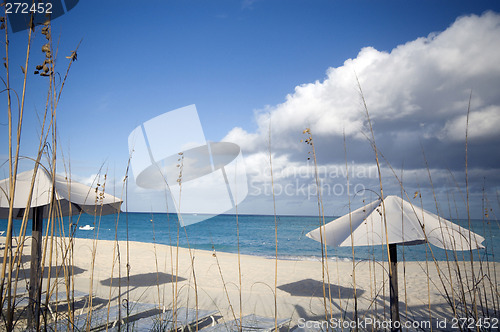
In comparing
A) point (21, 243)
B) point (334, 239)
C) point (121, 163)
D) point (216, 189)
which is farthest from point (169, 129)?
point (21, 243)

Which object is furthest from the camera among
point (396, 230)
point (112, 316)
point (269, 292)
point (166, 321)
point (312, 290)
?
point (312, 290)

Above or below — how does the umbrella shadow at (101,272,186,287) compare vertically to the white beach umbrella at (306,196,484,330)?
below

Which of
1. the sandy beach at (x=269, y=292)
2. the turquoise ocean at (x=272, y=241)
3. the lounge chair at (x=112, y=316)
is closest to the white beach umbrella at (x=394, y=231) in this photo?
the turquoise ocean at (x=272, y=241)

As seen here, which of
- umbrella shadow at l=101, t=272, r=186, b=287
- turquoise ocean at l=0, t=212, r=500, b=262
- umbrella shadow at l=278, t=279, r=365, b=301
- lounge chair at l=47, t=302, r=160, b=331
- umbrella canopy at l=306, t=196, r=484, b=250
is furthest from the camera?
umbrella shadow at l=101, t=272, r=186, b=287

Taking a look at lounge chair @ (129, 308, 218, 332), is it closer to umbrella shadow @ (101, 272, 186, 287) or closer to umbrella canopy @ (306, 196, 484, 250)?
umbrella canopy @ (306, 196, 484, 250)

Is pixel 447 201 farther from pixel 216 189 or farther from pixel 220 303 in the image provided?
pixel 220 303

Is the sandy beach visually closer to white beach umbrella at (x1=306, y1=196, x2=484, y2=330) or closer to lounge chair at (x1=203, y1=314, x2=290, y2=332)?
lounge chair at (x1=203, y1=314, x2=290, y2=332)

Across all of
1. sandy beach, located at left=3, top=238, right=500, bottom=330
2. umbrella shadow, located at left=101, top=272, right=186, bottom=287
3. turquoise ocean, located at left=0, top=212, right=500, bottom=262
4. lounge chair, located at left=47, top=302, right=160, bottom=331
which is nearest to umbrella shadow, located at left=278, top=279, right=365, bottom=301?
sandy beach, located at left=3, top=238, right=500, bottom=330

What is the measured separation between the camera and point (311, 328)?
3.02 metres

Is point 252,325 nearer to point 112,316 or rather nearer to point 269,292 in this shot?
point 112,316

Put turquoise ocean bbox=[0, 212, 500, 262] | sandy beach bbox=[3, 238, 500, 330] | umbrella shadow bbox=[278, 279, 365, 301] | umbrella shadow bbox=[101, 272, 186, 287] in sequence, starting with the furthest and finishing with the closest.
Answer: umbrella shadow bbox=[101, 272, 186, 287]
umbrella shadow bbox=[278, 279, 365, 301]
sandy beach bbox=[3, 238, 500, 330]
turquoise ocean bbox=[0, 212, 500, 262]

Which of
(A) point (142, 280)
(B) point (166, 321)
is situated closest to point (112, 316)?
(B) point (166, 321)

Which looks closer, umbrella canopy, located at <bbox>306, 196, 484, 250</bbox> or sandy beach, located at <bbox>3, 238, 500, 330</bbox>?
umbrella canopy, located at <bbox>306, 196, 484, 250</bbox>

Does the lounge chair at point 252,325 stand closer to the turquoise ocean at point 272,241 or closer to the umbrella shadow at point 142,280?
the turquoise ocean at point 272,241
